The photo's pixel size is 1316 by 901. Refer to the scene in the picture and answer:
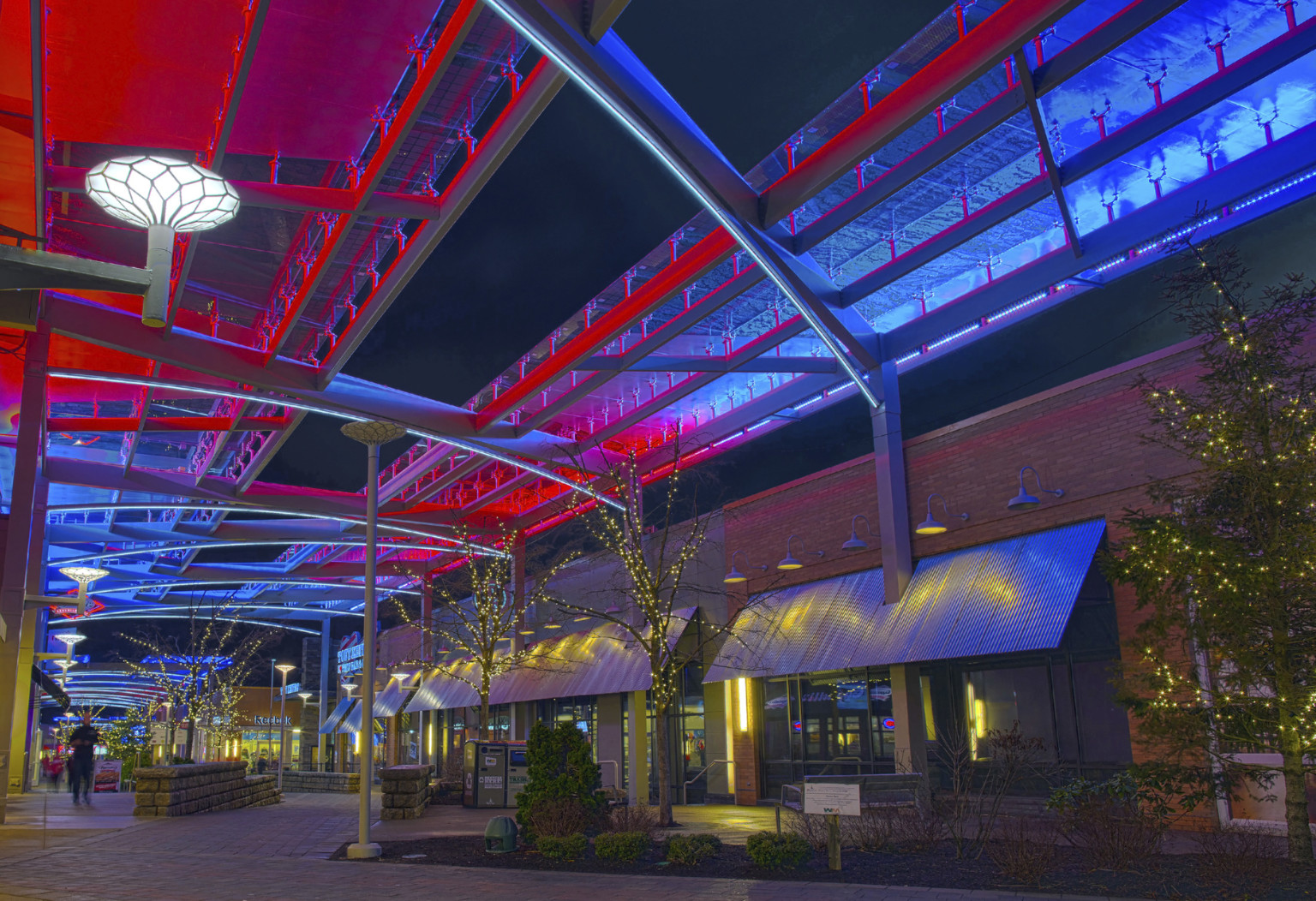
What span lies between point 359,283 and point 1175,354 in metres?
13.6

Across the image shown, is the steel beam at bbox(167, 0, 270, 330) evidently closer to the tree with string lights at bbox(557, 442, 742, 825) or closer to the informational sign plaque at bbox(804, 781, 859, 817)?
the tree with string lights at bbox(557, 442, 742, 825)

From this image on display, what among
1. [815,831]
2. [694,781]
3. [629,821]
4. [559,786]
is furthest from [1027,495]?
[694,781]

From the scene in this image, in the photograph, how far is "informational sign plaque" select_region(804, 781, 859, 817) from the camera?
33.1 feet

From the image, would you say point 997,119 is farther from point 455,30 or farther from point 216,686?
point 216,686

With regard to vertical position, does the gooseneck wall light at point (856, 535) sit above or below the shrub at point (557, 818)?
above

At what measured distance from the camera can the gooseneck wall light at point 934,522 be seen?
666 inches

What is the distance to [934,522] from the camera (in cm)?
1702

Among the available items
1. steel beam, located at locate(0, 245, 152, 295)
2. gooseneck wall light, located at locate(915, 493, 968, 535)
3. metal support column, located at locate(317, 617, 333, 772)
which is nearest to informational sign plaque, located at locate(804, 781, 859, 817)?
gooseneck wall light, located at locate(915, 493, 968, 535)

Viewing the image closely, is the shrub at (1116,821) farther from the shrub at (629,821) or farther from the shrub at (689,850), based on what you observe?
the shrub at (629,821)

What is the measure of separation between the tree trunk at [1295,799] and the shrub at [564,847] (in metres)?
7.85

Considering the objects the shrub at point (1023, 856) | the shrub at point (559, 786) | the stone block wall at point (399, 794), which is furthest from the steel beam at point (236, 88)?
the stone block wall at point (399, 794)

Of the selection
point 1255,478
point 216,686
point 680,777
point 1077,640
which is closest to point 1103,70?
point 1255,478

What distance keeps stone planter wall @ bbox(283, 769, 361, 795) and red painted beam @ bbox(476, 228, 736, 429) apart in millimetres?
15117

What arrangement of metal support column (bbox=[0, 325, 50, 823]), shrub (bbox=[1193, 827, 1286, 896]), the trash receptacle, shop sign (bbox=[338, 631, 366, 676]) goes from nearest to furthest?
shrub (bbox=[1193, 827, 1286, 896]) < the trash receptacle < metal support column (bbox=[0, 325, 50, 823]) < shop sign (bbox=[338, 631, 366, 676])
